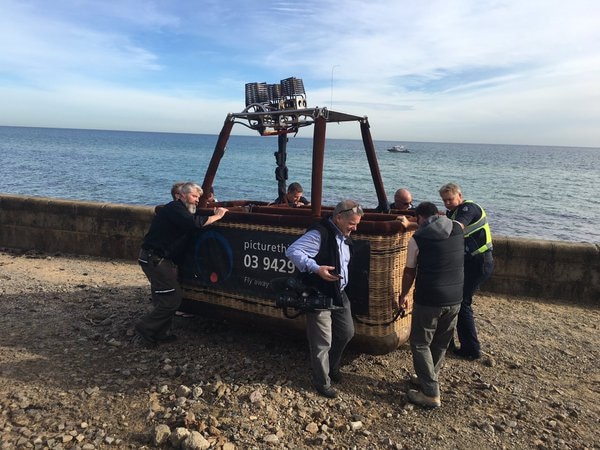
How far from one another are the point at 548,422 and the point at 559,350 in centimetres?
179

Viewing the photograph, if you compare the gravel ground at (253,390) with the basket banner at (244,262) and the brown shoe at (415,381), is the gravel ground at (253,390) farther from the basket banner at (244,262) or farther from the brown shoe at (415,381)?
the basket banner at (244,262)

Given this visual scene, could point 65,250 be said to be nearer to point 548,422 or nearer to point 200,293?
point 200,293

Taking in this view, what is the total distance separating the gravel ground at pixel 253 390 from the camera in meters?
3.32

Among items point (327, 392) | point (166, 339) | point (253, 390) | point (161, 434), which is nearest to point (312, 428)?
point (327, 392)

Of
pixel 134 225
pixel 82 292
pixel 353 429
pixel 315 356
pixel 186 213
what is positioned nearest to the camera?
pixel 353 429

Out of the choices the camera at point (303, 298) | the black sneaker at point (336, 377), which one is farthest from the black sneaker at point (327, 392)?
the camera at point (303, 298)

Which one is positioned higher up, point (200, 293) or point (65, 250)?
point (200, 293)

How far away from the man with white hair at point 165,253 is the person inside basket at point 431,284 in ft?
6.35

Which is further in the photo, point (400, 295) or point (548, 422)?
point (400, 295)

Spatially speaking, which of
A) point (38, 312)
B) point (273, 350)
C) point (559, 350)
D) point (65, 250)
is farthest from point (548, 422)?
point (65, 250)

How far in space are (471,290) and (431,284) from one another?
117 centimetres

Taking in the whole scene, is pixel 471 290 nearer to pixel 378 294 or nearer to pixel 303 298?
pixel 378 294

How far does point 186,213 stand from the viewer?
4.75 m

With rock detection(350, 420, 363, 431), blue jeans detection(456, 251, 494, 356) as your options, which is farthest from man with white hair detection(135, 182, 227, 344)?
blue jeans detection(456, 251, 494, 356)
